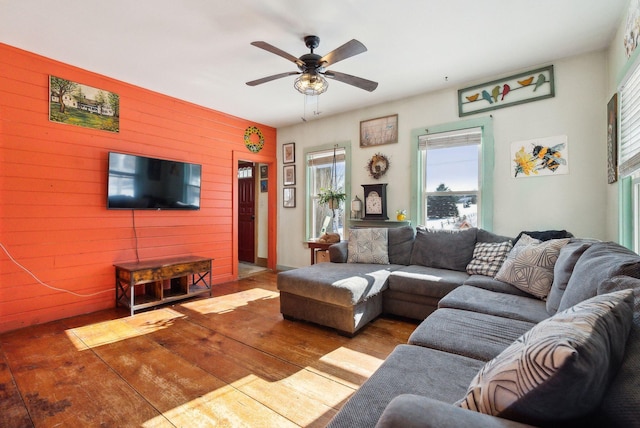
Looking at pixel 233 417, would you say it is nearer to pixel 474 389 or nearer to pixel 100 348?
pixel 474 389

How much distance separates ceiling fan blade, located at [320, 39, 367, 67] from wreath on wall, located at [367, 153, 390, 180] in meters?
1.99

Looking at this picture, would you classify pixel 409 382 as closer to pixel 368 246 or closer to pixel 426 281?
pixel 426 281

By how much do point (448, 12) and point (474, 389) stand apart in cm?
266

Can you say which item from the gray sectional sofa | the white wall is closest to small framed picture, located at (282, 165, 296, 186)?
the white wall

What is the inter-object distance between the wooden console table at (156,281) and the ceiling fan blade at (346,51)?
2827 millimetres

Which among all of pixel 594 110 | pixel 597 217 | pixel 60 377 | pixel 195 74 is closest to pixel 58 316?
pixel 60 377

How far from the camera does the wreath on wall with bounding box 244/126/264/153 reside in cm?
500

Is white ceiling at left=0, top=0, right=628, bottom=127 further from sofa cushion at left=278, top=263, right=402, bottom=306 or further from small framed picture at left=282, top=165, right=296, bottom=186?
sofa cushion at left=278, top=263, right=402, bottom=306

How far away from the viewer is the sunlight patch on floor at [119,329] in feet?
8.42

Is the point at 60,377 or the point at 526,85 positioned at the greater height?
the point at 526,85

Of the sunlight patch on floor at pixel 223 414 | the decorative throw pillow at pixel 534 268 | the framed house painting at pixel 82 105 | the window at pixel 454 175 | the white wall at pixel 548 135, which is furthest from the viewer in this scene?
the window at pixel 454 175

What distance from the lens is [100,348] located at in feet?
7.93

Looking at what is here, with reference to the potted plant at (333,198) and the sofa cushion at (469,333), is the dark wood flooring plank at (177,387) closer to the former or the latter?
the sofa cushion at (469,333)

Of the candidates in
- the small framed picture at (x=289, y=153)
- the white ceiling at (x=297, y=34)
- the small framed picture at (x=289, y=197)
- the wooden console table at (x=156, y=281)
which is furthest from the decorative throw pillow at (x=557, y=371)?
the small framed picture at (x=289, y=153)
